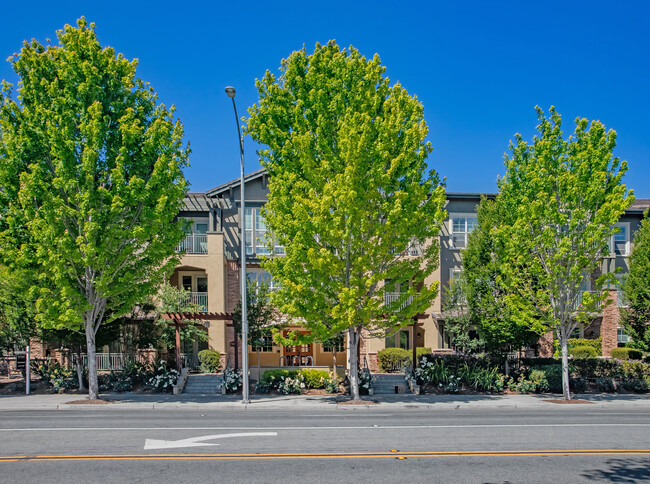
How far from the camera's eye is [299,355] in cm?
3459

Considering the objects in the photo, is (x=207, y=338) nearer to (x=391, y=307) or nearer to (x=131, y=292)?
(x=131, y=292)

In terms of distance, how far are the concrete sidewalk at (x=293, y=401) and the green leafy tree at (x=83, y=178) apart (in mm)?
1802

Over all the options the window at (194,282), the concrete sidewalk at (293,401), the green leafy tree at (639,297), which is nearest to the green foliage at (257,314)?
the concrete sidewalk at (293,401)

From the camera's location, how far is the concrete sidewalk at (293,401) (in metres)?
19.8

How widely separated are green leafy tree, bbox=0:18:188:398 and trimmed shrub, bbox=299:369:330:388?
7.68m

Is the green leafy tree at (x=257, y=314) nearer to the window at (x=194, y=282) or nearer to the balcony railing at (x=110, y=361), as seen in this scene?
the balcony railing at (x=110, y=361)

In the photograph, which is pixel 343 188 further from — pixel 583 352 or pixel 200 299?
pixel 583 352

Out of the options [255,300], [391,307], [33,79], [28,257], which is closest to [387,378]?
[391,307]

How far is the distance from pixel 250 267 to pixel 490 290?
14522 millimetres

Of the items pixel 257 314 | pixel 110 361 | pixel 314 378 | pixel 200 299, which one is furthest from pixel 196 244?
pixel 314 378

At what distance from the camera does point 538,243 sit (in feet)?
73.3

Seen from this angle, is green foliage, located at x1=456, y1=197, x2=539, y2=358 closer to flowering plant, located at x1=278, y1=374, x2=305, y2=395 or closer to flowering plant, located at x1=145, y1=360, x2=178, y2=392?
flowering plant, located at x1=278, y1=374, x2=305, y2=395

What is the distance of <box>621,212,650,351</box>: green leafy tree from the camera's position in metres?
27.1

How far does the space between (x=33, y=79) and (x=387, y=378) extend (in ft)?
61.7
